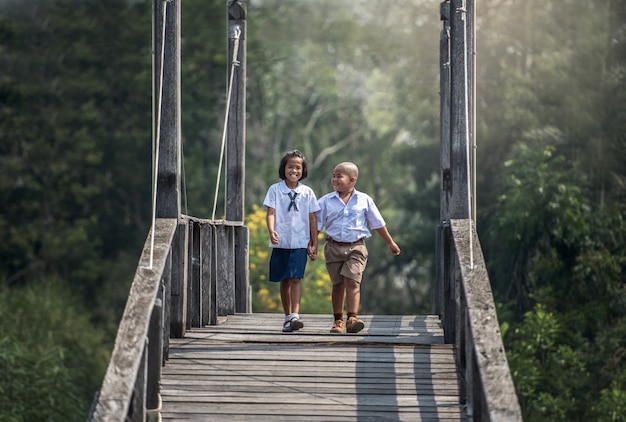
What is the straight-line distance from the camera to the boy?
8242 mm

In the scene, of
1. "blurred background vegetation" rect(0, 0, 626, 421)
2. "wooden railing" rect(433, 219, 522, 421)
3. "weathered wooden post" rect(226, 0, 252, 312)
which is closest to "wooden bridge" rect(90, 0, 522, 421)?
"wooden railing" rect(433, 219, 522, 421)

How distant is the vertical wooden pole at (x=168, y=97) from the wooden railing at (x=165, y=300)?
287 millimetres

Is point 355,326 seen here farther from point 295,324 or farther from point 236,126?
point 236,126

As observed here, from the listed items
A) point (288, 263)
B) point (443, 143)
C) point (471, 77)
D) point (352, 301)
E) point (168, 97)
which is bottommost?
point (352, 301)

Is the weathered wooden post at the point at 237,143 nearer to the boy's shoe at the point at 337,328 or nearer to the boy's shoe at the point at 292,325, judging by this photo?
the boy's shoe at the point at 292,325

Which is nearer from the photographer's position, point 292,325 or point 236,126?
point 292,325

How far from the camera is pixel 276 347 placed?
25.0 feet

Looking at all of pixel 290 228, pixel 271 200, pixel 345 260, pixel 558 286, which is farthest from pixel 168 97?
pixel 558 286

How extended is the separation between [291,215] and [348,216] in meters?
0.38

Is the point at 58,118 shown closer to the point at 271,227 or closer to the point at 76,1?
the point at 76,1

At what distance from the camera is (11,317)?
22.7 meters

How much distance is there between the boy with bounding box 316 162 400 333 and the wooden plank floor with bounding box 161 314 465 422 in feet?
0.78

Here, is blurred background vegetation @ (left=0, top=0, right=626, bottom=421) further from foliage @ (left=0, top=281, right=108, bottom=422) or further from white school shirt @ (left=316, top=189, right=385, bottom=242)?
white school shirt @ (left=316, top=189, right=385, bottom=242)

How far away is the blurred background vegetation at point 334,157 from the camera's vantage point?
747 inches
